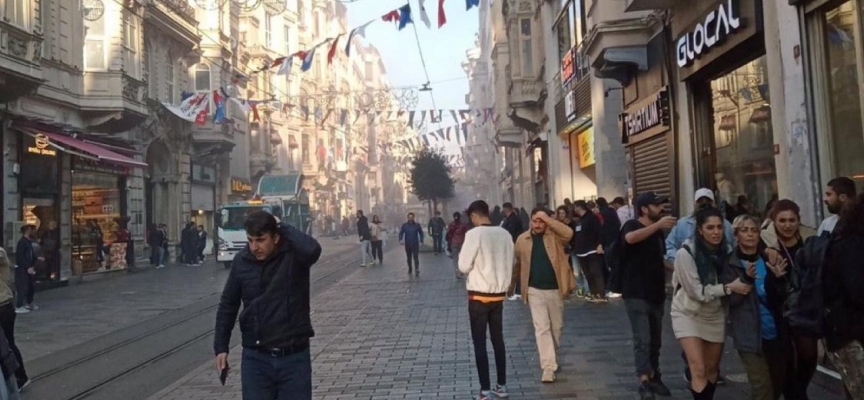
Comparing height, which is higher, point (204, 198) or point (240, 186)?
point (240, 186)

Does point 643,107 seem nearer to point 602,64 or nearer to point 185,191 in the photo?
point 602,64

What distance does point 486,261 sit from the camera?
672 cm

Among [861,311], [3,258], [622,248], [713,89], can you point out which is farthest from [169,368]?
[713,89]

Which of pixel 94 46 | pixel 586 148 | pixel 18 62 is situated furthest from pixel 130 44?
pixel 586 148

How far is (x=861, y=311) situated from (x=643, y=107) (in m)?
10.3

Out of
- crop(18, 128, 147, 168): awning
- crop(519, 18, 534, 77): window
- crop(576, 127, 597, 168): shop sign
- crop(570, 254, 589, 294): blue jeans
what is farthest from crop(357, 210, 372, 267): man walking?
crop(570, 254, 589, 294): blue jeans

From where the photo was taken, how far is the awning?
20.9 metres

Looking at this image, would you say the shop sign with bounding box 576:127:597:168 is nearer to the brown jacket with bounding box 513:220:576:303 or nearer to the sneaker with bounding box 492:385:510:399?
the brown jacket with bounding box 513:220:576:303

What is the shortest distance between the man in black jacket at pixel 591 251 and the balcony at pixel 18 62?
43.5 feet

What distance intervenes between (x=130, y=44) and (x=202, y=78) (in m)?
11.2

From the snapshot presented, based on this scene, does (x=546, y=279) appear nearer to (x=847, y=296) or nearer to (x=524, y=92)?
(x=847, y=296)

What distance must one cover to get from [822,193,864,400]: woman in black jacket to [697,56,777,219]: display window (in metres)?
5.83

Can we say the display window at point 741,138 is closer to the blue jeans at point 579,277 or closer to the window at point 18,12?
the blue jeans at point 579,277

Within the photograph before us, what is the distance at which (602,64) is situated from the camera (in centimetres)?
1456
